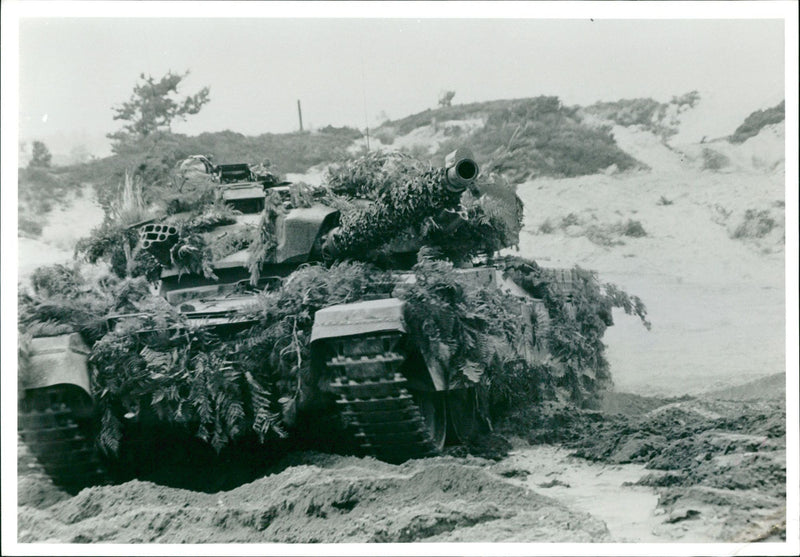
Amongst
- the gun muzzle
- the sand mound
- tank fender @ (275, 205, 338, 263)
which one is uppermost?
the gun muzzle

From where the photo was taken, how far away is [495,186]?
1071cm

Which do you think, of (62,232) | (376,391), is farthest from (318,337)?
(62,232)

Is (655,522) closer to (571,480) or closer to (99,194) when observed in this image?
(571,480)

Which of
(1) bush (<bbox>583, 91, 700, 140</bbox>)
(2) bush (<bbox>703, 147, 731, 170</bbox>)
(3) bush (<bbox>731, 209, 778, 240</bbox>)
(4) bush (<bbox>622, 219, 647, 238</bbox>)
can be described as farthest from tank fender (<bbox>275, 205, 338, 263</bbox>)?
(4) bush (<bbox>622, 219, 647, 238</bbox>)

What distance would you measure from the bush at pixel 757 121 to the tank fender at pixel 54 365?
7313mm

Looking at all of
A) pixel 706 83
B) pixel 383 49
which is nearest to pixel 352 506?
pixel 383 49

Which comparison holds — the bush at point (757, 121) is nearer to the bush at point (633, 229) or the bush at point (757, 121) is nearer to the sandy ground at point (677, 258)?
the sandy ground at point (677, 258)

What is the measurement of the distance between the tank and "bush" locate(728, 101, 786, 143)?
10.7ft

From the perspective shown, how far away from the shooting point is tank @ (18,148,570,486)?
795 cm

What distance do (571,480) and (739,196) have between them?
5632mm

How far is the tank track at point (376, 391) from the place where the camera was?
25.8 ft

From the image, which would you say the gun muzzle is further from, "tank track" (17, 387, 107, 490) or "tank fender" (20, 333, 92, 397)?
"tank track" (17, 387, 107, 490)

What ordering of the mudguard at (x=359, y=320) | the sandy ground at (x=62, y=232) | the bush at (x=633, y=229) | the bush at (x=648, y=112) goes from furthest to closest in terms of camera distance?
the bush at (x=633, y=229)
the bush at (x=648, y=112)
the sandy ground at (x=62, y=232)
the mudguard at (x=359, y=320)

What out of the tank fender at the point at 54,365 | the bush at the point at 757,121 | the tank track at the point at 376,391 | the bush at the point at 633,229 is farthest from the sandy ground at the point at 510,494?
the bush at the point at 633,229
